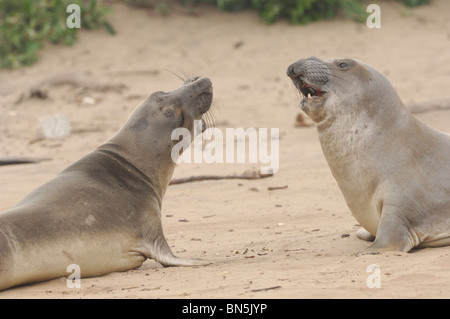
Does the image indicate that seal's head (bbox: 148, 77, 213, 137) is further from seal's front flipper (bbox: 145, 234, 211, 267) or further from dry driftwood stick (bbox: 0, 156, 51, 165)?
dry driftwood stick (bbox: 0, 156, 51, 165)

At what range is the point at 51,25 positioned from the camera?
1407 centimetres

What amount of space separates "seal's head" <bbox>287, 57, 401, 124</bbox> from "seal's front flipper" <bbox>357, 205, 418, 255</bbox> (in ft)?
2.23

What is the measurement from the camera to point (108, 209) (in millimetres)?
4809

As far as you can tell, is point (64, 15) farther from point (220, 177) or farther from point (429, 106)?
point (220, 177)

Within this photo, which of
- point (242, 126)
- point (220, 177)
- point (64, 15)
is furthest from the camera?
point (64, 15)

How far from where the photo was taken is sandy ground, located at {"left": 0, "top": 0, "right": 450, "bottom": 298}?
13.6 ft

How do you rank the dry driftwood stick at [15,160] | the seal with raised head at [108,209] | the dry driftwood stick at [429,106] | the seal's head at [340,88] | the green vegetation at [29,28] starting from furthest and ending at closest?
the green vegetation at [29,28] < the dry driftwood stick at [429,106] < the dry driftwood stick at [15,160] < the seal's head at [340,88] < the seal with raised head at [108,209]

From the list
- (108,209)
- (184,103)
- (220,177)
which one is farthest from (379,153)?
(220,177)

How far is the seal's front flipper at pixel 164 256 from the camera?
4.75m

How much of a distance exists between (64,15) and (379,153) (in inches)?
404

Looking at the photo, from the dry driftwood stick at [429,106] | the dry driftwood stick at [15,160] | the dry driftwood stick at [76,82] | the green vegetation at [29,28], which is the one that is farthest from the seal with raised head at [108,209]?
the green vegetation at [29,28]

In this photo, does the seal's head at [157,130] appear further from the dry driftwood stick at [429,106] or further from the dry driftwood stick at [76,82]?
the dry driftwood stick at [76,82]

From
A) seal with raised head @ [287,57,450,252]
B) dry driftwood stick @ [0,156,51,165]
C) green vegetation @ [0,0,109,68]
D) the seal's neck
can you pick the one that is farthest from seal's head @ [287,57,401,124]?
green vegetation @ [0,0,109,68]

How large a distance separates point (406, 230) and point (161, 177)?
168 centimetres
